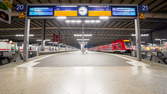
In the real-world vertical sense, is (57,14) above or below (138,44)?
above

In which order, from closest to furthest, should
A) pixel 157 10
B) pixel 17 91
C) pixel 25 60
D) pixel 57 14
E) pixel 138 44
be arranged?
1. pixel 17 91
2. pixel 25 60
3. pixel 57 14
4. pixel 138 44
5. pixel 157 10

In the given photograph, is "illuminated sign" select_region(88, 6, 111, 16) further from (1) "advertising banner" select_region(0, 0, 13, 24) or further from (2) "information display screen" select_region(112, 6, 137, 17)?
(1) "advertising banner" select_region(0, 0, 13, 24)

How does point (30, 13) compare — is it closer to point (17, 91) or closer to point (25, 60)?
point (25, 60)

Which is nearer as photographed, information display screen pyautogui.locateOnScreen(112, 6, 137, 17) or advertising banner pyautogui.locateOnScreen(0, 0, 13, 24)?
advertising banner pyautogui.locateOnScreen(0, 0, 13, 24)

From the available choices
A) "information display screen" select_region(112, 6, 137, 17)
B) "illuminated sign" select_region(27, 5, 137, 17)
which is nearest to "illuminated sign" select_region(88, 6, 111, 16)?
"illuminated sign" select_region(27, 5, 137, 17)

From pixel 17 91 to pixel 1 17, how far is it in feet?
18.2

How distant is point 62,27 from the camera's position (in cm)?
1781

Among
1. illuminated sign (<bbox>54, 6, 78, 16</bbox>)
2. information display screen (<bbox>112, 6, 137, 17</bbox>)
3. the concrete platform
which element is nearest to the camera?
the concrete platform

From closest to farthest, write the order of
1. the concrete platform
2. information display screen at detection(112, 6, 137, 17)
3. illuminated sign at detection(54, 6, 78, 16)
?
the concrete platform
illuminated sign at detection(54, 6, 78, 16)
information display screen at detection(112, 6, 137, 17)

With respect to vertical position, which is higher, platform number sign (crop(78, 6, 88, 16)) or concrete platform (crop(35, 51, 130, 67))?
platform number sign (crop(78, 6, 88, 16))

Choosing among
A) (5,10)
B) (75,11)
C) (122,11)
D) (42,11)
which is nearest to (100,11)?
(122,11)

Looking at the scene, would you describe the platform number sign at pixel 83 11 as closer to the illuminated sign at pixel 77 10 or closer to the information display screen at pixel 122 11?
the illuminated sign at pixel 77 10

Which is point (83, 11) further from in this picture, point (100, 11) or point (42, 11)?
point (42, 11)

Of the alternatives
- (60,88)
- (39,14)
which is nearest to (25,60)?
(39,14)
